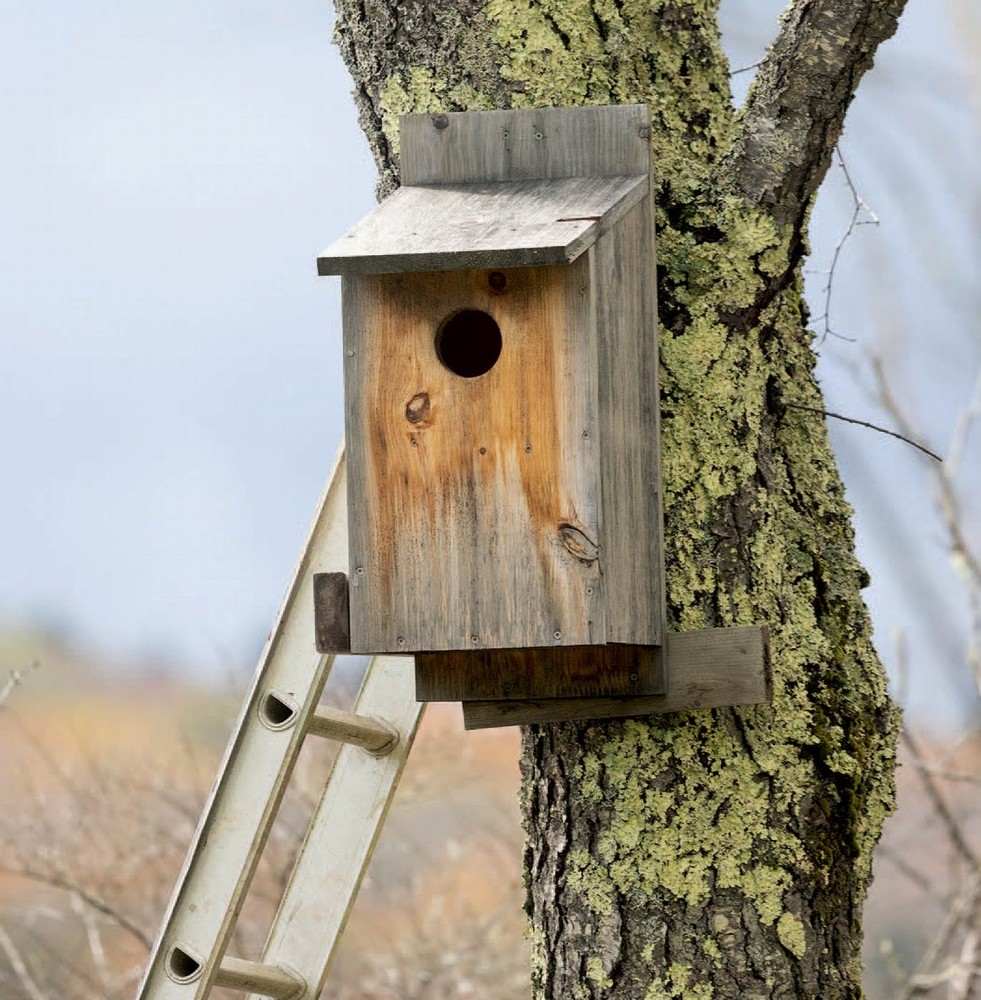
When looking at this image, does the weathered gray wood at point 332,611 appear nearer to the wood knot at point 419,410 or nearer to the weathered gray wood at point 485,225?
the wood knot at point 419,410

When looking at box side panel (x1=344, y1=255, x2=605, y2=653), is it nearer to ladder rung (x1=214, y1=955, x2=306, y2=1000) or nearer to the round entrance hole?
the round entrance hole

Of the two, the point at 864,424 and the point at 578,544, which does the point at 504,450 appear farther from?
the point at 864,424

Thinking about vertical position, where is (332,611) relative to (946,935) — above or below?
above

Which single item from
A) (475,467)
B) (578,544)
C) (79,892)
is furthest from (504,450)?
(79,892)

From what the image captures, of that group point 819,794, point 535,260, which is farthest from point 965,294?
point 535,260

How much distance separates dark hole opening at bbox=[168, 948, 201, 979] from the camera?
2.28 metres

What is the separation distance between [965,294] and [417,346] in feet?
12.8

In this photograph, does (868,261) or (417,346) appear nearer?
(417,346)

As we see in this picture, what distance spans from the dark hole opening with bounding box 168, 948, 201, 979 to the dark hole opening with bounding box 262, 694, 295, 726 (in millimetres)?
389

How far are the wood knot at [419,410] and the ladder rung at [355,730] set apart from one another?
0.63 meters

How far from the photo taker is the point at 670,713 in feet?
6.90

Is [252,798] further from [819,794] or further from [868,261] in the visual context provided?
[868,261]

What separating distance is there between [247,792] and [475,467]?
2.55ft

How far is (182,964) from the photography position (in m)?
2.30
